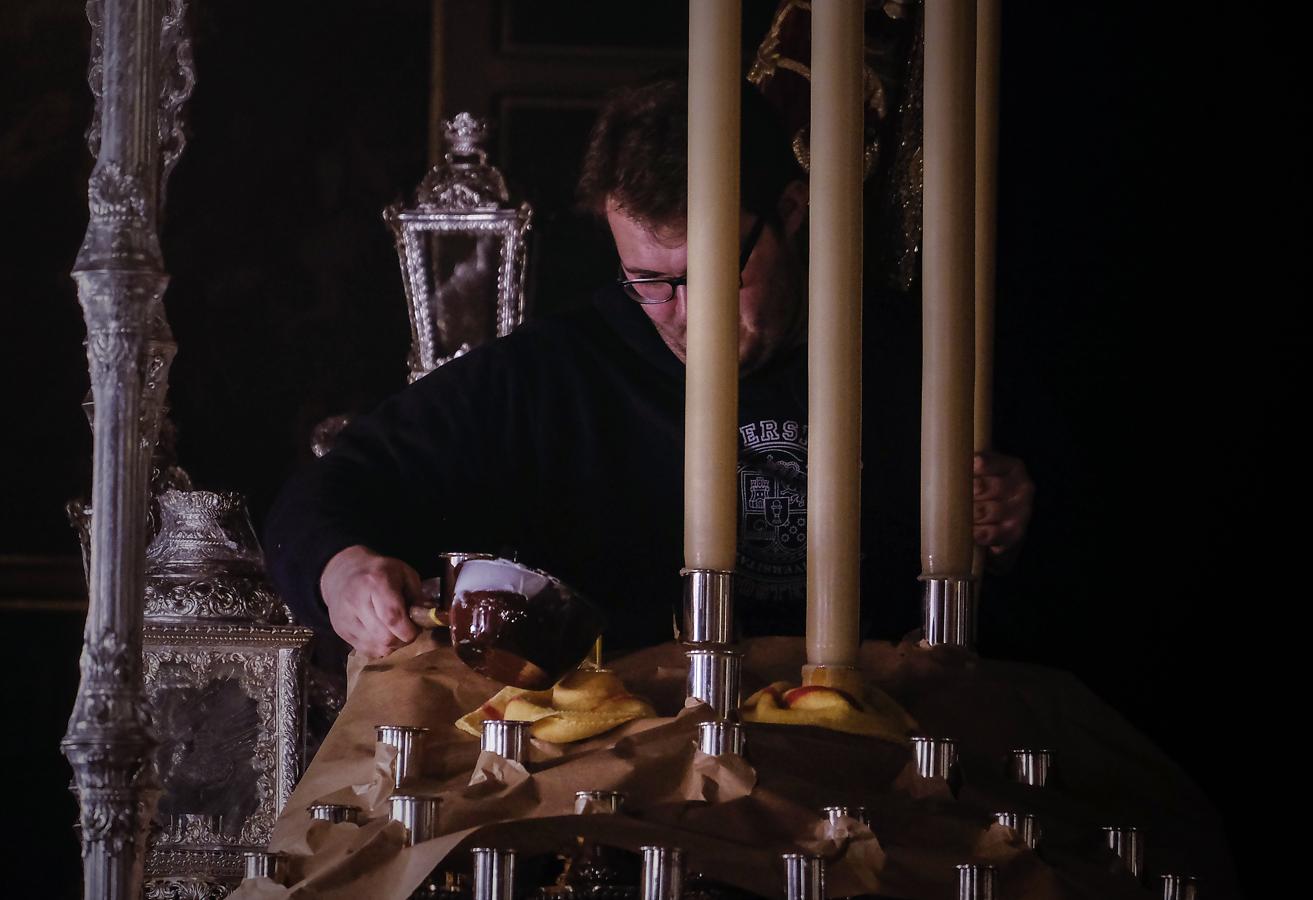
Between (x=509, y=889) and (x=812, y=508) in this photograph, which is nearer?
(x=509, y=889)

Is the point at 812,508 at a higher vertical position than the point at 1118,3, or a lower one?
lower

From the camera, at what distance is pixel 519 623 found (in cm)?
133

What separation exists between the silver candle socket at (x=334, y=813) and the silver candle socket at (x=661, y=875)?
0.24 metres

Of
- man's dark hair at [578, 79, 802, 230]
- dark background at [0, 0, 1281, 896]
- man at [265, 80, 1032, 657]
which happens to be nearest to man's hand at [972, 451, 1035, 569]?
man at [265, 80, 1032, 657]

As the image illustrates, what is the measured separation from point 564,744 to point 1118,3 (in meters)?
1.02

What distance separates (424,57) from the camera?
197 centimetres

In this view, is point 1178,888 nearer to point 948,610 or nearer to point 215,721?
point 948,610

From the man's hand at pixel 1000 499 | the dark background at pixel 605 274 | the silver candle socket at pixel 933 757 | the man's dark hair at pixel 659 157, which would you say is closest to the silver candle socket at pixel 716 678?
the silver candle socket at pixel 933 757

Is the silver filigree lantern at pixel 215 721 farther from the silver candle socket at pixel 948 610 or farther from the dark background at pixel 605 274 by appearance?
the silver candle socket at pixel 948 610

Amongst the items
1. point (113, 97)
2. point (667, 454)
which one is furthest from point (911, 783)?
point (113, 97)

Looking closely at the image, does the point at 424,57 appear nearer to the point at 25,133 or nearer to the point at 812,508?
the point at 25,133

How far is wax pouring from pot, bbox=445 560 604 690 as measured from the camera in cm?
134

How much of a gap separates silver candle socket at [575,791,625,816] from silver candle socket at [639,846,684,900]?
66 mm

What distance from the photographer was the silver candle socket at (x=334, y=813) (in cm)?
127
